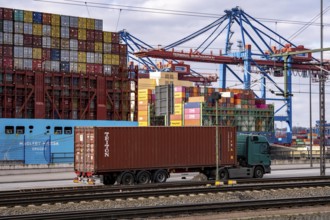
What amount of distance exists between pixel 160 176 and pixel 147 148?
1829 millimetres

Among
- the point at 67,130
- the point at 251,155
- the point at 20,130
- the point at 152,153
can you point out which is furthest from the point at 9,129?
the point at 251,155

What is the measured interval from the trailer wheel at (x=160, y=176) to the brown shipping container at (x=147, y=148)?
37cm

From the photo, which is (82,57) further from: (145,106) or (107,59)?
(145,106)

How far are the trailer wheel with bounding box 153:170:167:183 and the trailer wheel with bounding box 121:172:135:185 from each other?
4.68ft

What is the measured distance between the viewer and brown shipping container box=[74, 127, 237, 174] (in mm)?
27812

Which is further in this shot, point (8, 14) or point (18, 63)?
point (18, 63)

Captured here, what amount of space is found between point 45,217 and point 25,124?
34.6 m

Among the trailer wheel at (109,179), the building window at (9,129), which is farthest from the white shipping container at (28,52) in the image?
the trailer wheel at (109,179)

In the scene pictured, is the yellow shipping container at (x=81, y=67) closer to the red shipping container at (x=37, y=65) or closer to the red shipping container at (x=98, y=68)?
the red shipping container at (x=98, y=68)

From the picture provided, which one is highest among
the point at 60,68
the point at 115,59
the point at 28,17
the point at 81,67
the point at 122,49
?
the point at 28,17

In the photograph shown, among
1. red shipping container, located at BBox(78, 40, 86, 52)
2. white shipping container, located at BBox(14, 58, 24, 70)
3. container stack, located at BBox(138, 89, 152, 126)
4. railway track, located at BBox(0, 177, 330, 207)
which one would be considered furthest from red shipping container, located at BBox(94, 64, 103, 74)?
railway track, located at BBox(0, 177, 330, 207)

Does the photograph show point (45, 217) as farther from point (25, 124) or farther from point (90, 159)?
point (25, 124)

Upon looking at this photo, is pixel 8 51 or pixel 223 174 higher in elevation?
pixel 8 51

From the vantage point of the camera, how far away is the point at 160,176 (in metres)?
29.5
